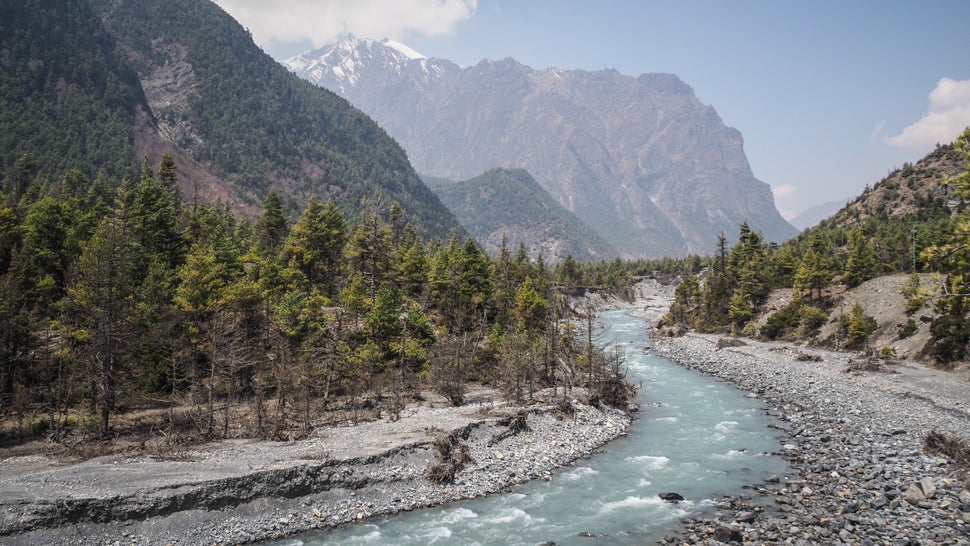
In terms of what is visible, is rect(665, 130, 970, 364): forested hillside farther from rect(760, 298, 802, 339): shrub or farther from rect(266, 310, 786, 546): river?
rect(266, 310, 786, 546): river

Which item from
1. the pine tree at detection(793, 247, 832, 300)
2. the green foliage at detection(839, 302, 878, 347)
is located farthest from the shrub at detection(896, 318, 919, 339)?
the pine tree at detection(793, 247, 832, 300)

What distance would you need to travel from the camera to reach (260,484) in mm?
23656

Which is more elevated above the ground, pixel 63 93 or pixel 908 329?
pixel 63 93

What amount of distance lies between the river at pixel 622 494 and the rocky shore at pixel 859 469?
152 centimetres

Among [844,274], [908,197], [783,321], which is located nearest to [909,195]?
[908,197]

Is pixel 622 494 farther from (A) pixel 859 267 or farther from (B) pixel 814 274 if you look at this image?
(A) pixel 859 267

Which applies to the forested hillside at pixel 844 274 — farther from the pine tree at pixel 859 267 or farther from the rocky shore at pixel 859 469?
the rocky shore at pixel 859 469

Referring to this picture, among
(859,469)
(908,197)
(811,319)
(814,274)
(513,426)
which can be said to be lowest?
(859,469)

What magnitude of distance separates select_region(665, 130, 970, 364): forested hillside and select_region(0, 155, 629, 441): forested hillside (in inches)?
1272

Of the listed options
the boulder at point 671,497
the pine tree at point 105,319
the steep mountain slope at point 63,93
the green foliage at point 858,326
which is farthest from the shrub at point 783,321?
the steep mountain slope at point 63,93

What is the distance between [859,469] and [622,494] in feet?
38.0

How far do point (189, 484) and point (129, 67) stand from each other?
8166 inches

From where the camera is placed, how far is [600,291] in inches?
6447

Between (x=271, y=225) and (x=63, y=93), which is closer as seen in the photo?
(x=271, y=225)
